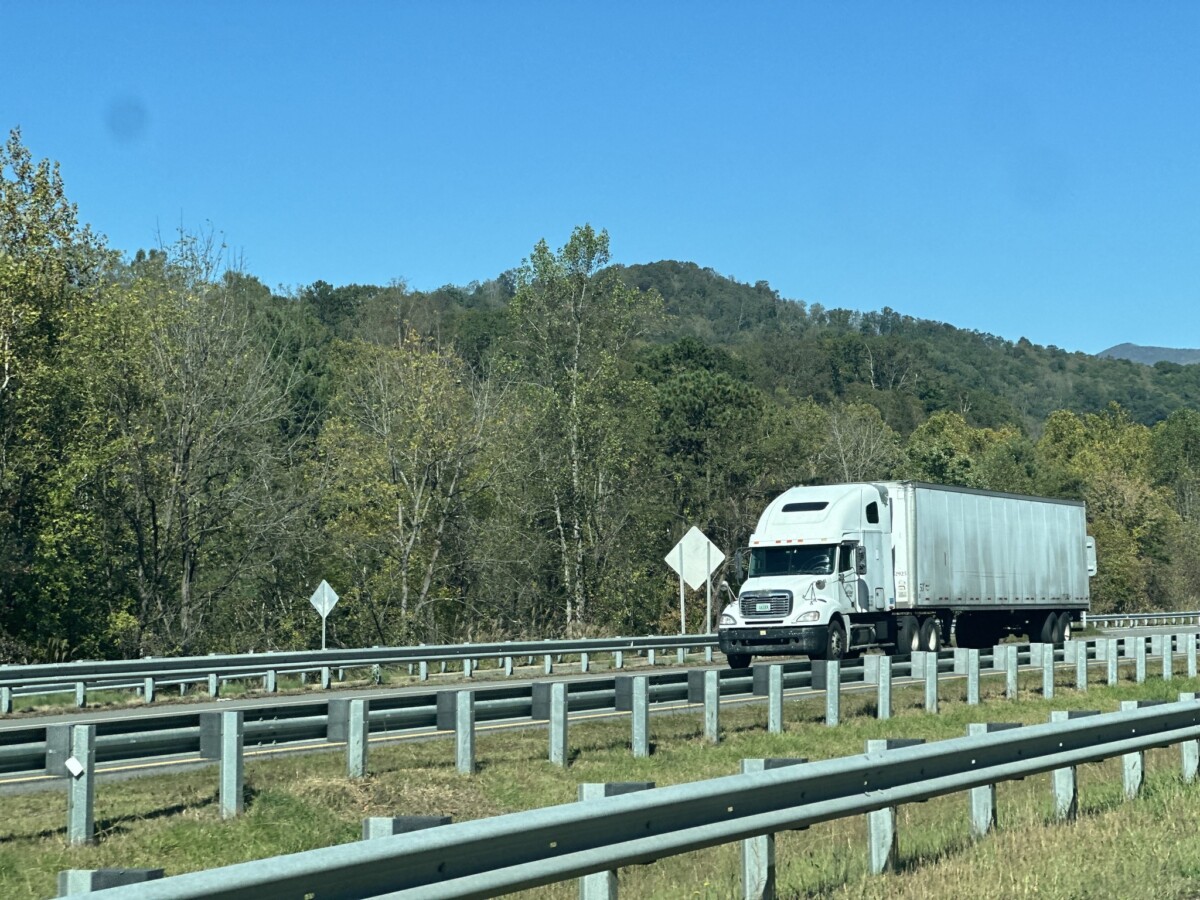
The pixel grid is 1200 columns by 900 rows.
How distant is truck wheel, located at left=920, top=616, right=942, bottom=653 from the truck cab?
6.17 ft

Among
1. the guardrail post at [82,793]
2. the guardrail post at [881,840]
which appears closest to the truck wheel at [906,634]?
the guardrail post at [82,793]

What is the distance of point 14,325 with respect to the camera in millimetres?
36500

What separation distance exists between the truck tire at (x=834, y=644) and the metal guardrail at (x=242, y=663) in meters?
4.53

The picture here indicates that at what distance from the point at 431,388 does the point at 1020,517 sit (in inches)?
699

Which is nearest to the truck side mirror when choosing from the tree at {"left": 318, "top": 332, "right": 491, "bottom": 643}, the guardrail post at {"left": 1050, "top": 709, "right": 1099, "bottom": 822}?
the tree at {"left": 318, "top": 332, "right": 491, "bottom": 643}

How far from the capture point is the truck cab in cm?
3009

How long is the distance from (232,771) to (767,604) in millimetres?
18418

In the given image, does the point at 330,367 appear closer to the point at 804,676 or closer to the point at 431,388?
the point at 431,388

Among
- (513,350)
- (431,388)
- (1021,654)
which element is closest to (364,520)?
(431,388)

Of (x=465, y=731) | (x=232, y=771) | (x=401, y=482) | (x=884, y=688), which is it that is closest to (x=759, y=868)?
(x=232, y=771)

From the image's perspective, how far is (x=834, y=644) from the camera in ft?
99.6

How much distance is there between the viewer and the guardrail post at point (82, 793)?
449 inches

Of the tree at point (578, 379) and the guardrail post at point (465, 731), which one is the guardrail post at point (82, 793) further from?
the tree at point (578, 379)

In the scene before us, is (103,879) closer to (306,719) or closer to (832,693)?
(306,719)
